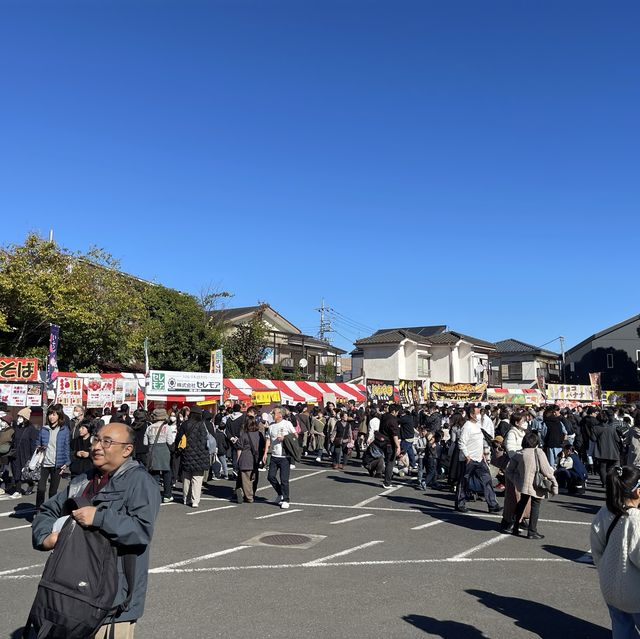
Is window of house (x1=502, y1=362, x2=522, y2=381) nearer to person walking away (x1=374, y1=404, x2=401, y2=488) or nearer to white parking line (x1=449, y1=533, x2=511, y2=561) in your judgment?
person walking away (x1=374, y1=404, x2=401, y2=488)

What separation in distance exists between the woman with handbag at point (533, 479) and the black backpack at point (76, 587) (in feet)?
23.2

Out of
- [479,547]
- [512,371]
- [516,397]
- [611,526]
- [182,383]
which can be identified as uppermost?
[512,371]

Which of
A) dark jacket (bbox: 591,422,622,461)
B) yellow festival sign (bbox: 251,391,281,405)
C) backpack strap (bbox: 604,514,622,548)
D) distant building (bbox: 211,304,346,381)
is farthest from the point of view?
distant building (bbox: 211,304,346,381)

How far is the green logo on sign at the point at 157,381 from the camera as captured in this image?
19.2 meters

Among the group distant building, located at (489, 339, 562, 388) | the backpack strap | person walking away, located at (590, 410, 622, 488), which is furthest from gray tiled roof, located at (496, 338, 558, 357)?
the backpack strap

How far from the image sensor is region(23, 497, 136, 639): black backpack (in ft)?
9.45

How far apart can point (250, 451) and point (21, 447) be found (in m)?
4.64

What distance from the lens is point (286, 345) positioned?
168 feet

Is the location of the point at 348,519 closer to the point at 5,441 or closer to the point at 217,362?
the point at 5,441

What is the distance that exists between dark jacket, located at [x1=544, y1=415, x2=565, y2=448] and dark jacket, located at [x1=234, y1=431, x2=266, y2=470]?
22.8 ft

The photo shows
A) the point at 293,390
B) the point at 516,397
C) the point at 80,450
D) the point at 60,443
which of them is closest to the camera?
the point at 80,450

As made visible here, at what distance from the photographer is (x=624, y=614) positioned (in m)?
3.96

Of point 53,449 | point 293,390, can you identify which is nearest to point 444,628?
point 53,449

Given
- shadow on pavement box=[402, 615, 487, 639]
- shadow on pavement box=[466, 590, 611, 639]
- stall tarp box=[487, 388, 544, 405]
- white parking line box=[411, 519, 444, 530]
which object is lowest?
white parking line box=[411, 519, 444, 530]
